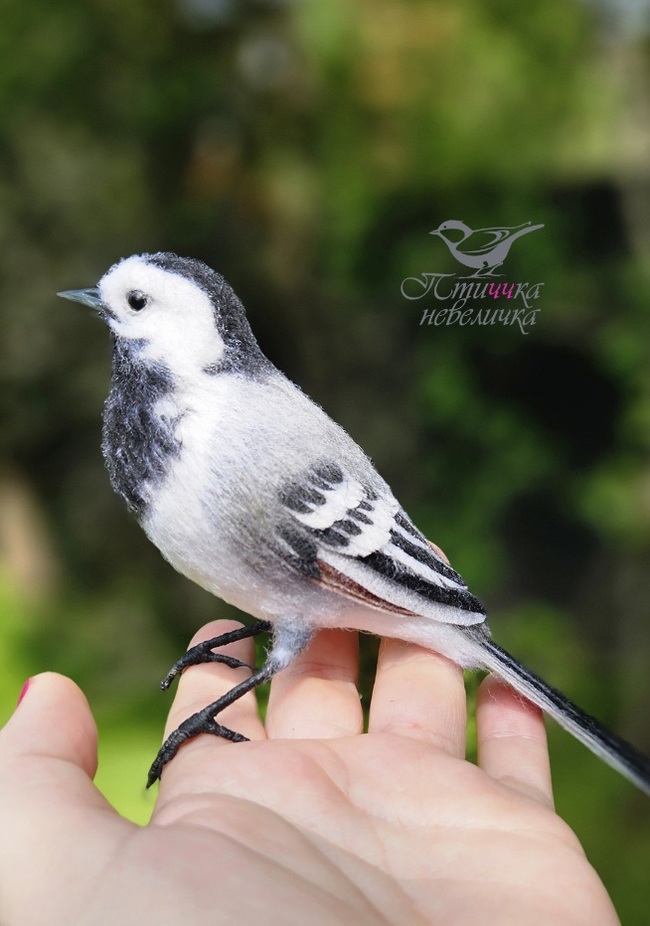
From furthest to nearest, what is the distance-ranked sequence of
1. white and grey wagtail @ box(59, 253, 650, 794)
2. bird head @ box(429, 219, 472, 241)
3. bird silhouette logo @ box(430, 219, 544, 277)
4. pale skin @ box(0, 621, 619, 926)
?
bird head @ box(429, 219, 472, 241)
bird silhouette logo @ box(430, 219, 544, 277)
white and grey wagtail @ box(59, 253, 650, 794)
pale skin @ box(0, 621, 619, 926)

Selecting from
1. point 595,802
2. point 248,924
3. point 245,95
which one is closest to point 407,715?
point 248,924

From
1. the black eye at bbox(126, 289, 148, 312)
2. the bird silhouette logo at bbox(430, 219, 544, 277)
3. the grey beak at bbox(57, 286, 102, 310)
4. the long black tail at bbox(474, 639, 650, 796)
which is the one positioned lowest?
the long black tail at bbox(474, 639, 650, 796)

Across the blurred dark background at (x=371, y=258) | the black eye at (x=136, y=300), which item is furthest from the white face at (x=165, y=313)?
the blurred dark background at (x=371, y=258)

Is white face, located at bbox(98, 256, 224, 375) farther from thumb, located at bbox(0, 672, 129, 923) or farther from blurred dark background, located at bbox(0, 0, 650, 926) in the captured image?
blurred dark background, located at bbox(0, 0, 650, 926)

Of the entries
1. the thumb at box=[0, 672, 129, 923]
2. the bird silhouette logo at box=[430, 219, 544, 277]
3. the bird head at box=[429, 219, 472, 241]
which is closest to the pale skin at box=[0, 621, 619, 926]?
the thumb at box=[0, 672, 129, 923]

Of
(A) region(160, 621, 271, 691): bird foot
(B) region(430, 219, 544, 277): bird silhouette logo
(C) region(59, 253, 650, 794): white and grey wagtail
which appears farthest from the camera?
(B) region(430, 219, 544, 277): bird silhouette logo
